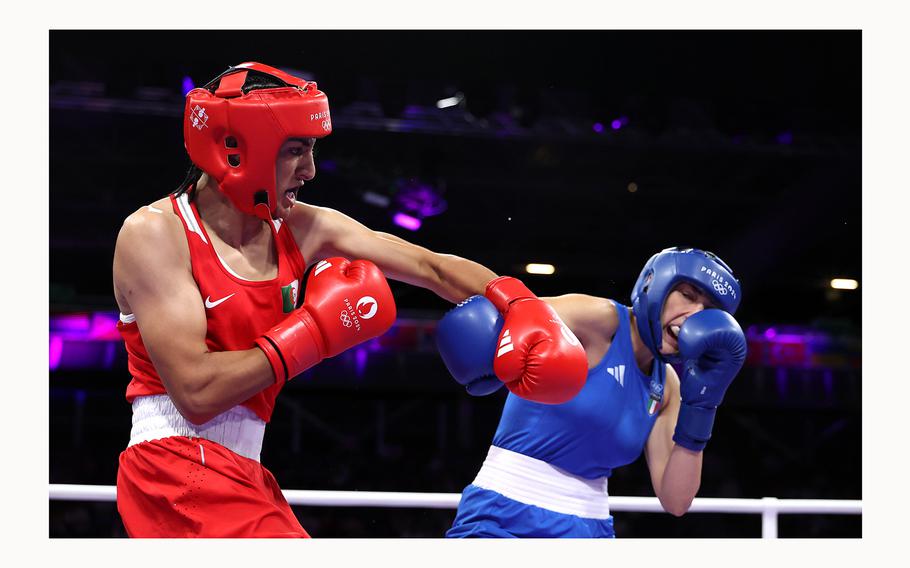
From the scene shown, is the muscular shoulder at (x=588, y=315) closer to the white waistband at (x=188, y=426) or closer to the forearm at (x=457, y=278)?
the forearm at (x=457, y=278)

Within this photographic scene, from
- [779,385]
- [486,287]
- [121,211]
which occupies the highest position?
[121,211]

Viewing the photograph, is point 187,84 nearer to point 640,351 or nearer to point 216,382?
point 640,351

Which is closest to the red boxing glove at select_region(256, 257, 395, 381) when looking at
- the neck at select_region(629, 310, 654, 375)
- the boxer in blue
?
the boxer in blue

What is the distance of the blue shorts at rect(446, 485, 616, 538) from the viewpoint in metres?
2.39

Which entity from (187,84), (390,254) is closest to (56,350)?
(187,84)

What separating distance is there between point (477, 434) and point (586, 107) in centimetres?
283

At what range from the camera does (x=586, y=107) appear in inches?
275

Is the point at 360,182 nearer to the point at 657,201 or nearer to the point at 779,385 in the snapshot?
the point at 657,201

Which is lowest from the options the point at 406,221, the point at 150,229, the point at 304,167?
the point at 150,229

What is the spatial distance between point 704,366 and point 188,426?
4.77 ft

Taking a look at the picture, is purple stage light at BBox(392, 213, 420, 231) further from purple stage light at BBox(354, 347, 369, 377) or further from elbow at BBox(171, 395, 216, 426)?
elbow at BBox(171, 395, 216, 426)

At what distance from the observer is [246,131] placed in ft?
6.37

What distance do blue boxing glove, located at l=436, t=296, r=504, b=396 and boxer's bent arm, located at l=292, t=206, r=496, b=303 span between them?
8 centimetres

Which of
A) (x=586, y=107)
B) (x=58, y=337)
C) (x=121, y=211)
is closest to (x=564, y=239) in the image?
(x=586, y=107)
